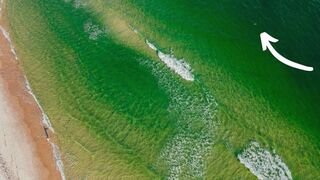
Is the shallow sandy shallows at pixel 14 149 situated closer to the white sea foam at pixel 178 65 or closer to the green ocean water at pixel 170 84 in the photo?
the green ocean water at pixel 170 84

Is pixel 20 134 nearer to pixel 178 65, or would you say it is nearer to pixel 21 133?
pixel 21 133

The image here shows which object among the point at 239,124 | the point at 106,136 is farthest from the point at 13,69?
the point at 239,124

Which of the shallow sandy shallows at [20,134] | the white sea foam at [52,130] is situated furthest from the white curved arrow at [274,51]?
the shallow sandy shallows at [20,134]

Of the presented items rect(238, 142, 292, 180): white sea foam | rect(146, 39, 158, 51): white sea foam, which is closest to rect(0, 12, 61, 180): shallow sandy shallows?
rect(146, 39, 158, 51): white sea foam

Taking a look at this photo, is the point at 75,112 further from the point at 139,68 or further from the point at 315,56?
the point at 315,56

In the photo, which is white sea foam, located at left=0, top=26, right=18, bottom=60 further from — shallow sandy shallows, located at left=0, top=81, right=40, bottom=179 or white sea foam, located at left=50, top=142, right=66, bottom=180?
white sea foam, located at left=50, top=142, right=66, bottom=180
